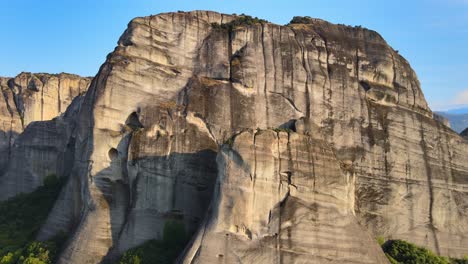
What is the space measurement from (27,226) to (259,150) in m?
23.4

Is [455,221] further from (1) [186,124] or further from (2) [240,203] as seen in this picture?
(1) [186,124]

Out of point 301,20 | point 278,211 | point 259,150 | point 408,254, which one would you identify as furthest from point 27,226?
A: point 408,254

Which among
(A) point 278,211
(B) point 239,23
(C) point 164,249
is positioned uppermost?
(B) point 239,23

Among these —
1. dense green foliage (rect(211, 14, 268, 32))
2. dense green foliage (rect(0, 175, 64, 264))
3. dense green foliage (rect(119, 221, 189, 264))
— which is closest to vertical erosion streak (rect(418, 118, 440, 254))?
dense green foliage (rect(211, 14, 268, 32))

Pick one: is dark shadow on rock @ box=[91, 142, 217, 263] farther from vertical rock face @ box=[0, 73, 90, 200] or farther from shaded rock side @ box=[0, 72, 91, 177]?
shaded rock side @ box=[0, 72, 91, 177]

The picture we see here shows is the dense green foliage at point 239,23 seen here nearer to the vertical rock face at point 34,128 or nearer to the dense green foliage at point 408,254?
the vertical rock face at point 34,128

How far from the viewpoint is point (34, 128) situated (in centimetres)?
5116

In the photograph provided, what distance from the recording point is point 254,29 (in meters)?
38.0

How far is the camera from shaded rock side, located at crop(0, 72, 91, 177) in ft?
236

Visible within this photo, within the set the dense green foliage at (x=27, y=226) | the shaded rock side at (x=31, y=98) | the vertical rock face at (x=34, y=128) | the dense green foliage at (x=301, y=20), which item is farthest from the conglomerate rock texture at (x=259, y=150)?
the shaded rock side at (x=31, y=98)

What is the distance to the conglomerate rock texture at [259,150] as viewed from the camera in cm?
2858

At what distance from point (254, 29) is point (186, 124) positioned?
9361 millimetres

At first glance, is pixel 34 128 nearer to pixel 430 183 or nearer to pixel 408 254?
pixel 408 254

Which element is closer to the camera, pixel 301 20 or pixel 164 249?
pixel 164 249
